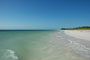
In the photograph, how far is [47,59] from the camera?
236 inches

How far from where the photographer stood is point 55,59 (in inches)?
235

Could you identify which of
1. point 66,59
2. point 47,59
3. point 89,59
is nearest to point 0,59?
point 47,59

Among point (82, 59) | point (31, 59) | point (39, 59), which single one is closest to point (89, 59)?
point (82, 59)

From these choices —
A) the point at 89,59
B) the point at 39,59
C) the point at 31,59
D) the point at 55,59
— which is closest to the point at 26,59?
the point at 31,59

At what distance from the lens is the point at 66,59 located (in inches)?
232

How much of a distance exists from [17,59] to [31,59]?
0.84 m

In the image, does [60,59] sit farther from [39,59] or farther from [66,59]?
[39,59]

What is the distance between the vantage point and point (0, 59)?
232 inches

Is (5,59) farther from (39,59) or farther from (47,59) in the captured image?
(47,59)

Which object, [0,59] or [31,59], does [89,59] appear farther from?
[0,59]

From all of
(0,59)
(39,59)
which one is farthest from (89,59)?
(0,59)

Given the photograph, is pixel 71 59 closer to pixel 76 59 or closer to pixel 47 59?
pixel 76 59

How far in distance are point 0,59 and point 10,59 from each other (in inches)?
22.7

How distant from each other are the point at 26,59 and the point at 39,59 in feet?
2.63
